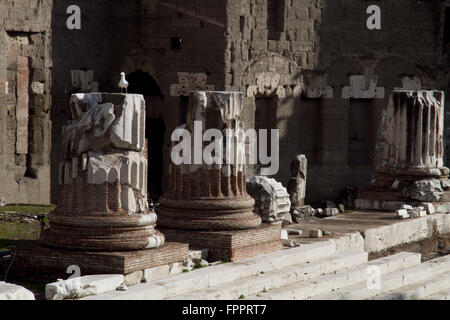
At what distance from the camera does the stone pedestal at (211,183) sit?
42.3 ft

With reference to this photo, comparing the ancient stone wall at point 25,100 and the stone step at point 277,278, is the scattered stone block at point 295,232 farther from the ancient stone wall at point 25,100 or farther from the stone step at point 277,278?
the ancient stone wall at point 25,100

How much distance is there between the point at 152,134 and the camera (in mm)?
21938

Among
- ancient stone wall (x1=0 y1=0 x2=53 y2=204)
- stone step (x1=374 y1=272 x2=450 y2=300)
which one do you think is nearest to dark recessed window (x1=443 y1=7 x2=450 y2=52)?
ancient stone wall (x1=0 y1=0 x2=53 y2=204)

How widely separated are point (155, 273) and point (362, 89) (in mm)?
13552

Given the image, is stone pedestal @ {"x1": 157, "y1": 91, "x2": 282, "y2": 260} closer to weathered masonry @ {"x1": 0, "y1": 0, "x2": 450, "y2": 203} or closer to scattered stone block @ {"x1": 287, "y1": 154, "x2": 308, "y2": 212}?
scattered stone block @ {"x1": 287, "y1": 154, "x2": 308, "y2": 212}

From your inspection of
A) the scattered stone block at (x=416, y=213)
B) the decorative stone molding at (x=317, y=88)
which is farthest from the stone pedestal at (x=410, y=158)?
the decorative stone molding at (x=317, y=88)

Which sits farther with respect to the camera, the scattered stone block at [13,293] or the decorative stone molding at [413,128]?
the decorative stone molding at [413,128]

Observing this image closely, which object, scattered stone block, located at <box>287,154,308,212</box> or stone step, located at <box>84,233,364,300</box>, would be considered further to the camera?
scattered stone block, located at <box>287,154,308,212</box>

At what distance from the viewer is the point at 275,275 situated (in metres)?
11.9

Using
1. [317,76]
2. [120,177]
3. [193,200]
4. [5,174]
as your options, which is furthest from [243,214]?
[317,76]

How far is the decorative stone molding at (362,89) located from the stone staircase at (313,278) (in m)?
9.80

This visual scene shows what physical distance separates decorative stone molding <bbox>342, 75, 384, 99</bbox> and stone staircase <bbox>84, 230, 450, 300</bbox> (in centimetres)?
980

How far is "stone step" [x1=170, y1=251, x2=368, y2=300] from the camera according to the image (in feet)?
35.8

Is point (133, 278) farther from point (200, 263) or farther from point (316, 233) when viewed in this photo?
point (316, 233)
